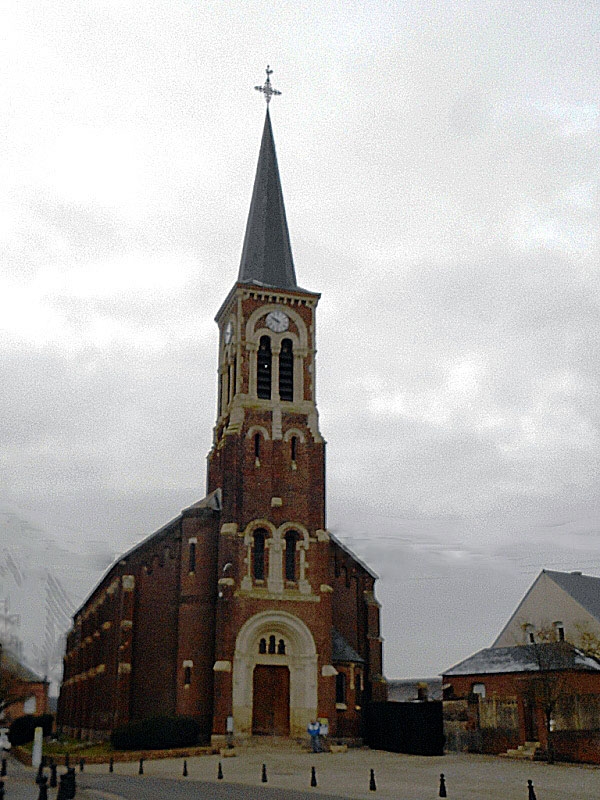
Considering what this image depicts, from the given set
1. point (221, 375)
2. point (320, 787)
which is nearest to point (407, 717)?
point (320, 787)

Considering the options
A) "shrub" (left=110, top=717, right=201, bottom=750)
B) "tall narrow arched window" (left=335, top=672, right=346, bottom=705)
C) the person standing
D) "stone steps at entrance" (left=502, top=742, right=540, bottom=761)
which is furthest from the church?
"stone steps at entrance" (left=502, top=742, right=540, bottom=761)

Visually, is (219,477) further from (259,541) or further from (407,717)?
(407,717)

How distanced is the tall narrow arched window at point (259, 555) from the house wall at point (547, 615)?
1590 centimetres

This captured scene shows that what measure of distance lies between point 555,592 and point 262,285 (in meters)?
27.1

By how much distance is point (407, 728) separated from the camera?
41.2 m

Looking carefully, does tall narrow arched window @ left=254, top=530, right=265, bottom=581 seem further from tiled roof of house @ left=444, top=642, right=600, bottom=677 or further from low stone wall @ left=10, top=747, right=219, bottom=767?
tiled roof of house @ left=444, top=642, right=600, bottom=677

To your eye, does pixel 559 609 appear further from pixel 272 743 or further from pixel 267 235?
pixel 267 235

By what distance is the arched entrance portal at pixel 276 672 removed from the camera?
147ft

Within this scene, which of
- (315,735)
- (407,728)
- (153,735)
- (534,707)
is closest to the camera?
(153,735)

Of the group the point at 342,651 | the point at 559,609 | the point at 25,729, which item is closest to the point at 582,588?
the point at 559,609

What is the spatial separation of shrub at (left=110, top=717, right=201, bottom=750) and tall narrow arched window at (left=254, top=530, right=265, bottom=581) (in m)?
8.92

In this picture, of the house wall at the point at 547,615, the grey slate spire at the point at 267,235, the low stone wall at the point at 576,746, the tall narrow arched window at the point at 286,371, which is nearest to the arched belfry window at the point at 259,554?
the tall narrow arched window at the point at 286,371

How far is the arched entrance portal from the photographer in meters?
44.8

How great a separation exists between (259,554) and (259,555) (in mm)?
54
